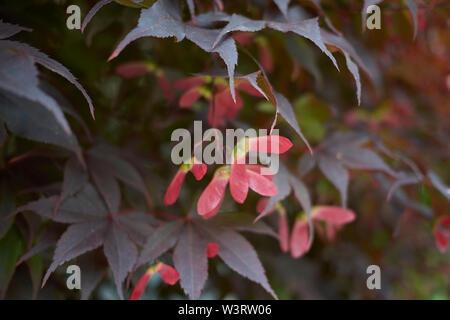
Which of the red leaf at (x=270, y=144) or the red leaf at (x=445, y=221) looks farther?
the red leaf at (x=445, y=221)

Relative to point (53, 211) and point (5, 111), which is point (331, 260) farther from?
point (5, 111)

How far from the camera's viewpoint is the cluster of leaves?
1.63 ft

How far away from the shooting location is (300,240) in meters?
0.79

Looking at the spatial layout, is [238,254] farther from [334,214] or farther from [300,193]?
[334,214]

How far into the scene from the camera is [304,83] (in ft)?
3.43

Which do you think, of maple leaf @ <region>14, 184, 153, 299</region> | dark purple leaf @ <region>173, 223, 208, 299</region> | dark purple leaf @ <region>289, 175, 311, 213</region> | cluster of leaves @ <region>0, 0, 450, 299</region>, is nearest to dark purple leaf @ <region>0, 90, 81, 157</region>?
cluster of leaves @ <region>0, 0, 450, 299</region>

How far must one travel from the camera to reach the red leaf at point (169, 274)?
580 mm

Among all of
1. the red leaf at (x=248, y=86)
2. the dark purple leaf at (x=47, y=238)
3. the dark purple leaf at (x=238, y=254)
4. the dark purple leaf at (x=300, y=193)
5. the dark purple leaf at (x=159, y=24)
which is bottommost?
the dark purple leaf at (x=238, y=254)

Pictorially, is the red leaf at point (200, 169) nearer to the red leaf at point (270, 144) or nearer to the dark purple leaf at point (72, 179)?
the red leaf at point (270, 144)

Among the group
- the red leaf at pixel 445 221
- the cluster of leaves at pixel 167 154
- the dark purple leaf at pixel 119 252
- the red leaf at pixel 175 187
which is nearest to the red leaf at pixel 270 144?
the cluster of leaves at pixel 167 154

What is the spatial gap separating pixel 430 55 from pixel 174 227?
1.24 meters

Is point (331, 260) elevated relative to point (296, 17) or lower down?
lower down

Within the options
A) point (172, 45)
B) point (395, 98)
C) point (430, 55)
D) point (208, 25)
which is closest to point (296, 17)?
point (208, 25)
